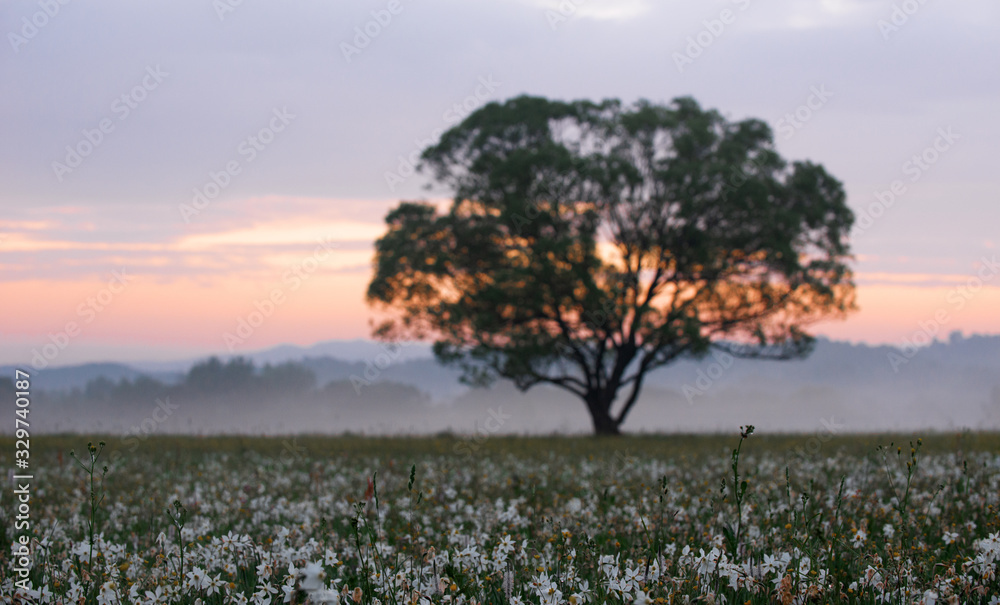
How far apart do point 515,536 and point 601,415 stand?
941 inches

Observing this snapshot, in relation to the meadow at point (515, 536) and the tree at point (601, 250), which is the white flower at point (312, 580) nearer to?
the meadow at point (515, 536)

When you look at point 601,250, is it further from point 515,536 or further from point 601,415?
point 515,536

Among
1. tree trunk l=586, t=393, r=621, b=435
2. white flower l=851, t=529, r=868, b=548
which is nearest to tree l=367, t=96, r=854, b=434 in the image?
tree trunk l=586, t=393, r=621, b=435

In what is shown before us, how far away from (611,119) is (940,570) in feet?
84.6

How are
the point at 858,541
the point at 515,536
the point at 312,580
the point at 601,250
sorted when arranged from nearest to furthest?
the point at 312,580, the point at 858,541, the point at 515,536, the point at 601,250

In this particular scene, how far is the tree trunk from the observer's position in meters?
29.1

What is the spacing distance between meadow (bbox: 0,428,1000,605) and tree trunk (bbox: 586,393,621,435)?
16.3 m

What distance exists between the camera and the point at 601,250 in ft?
90.9

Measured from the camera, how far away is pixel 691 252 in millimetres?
27578

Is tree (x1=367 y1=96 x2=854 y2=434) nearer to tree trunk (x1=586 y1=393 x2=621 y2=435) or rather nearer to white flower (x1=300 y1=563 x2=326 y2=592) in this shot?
tree trunk (x1=586 y1=393 x2=621 y2=435)

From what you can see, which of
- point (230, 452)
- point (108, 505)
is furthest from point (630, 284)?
point (108, 505)

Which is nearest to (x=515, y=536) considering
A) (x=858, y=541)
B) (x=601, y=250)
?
(x=858, y=541)

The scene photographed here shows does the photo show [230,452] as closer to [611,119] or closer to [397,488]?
[397,488]

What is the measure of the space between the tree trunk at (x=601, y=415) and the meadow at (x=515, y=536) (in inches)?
641
